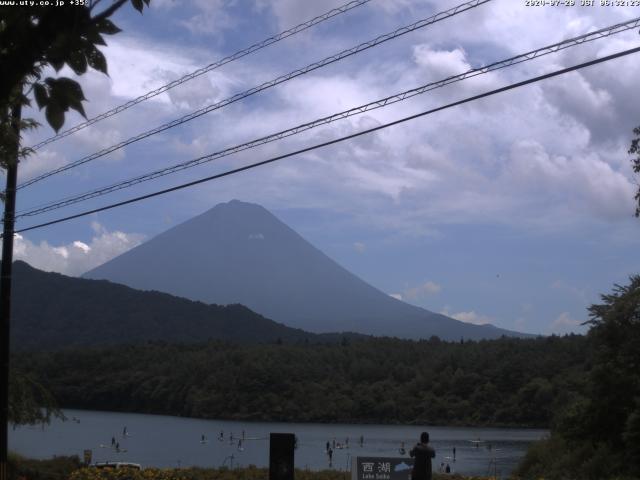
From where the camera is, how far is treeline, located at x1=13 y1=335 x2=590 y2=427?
93.4m

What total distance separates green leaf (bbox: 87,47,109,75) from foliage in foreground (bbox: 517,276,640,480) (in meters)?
17.6

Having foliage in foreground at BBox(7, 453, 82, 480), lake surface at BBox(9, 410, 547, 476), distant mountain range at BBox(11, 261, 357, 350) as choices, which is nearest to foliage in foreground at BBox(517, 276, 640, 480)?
foliage in foreground at BBox(7, 453, 82, 480)

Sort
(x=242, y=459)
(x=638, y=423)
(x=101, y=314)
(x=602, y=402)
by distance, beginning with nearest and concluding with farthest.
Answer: (x=638, y=423), (x=602, y=402), (x=242, y=459), (x=101, y=314)

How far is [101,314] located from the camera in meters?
192

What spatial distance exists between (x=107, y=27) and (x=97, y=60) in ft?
0.51

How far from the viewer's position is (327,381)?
108m

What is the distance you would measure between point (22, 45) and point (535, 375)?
9051cm

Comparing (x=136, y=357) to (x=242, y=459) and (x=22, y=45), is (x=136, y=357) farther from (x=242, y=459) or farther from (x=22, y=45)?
(x=22, y=45)

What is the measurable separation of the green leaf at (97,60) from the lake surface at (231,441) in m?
49.0

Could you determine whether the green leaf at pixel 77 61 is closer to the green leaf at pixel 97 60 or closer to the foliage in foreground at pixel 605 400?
the green leaf at pixel 97 60

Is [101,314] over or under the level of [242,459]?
over

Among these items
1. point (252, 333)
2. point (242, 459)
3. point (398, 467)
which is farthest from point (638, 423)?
point (252, 333)

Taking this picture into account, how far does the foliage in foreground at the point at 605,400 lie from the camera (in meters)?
20.3

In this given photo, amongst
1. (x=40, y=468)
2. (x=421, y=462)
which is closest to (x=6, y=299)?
(x=40, y=468)
